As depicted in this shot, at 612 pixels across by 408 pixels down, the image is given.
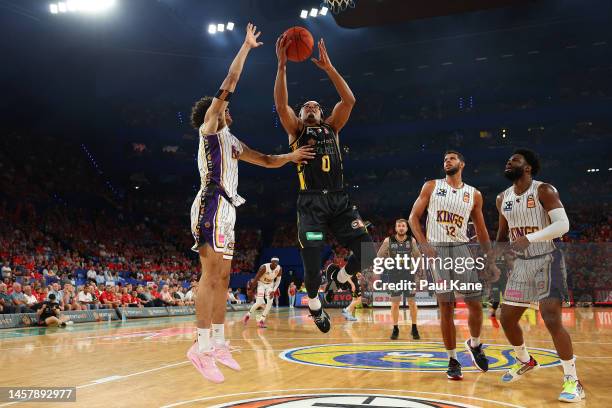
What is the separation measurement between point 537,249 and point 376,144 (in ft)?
92.6

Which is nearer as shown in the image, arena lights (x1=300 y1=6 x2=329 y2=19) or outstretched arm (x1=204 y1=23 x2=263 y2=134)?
outstretched arm (x1=204 y1=23 x2=263 y2=134)

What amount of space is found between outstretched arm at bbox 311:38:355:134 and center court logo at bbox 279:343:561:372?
3.00 meters

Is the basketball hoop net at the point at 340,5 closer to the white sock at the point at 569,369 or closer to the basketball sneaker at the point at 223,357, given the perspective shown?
the white sock at the point at 569,369

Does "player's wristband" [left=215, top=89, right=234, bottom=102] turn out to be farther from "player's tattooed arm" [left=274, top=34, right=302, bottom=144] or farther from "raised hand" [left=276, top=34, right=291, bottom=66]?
"raised hand" [left=276, top=34, right=291, bottom=66]

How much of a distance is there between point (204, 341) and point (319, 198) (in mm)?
1708

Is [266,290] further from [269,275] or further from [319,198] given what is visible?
[319,198]

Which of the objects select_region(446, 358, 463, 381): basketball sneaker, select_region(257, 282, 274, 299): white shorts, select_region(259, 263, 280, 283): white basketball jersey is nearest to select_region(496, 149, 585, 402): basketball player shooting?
select_region(446, 358, 463, 381): basketball sneaker

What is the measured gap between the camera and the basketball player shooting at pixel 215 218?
14.3 feet

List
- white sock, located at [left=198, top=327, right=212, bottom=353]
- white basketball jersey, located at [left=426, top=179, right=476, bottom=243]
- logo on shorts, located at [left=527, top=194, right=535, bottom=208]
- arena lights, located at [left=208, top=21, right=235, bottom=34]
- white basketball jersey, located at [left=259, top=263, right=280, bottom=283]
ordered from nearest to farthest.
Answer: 1. white sock, located at [left=198, top=327, right=212, bottom=353]
2. logo on shorts, located at [left=527, top=194, right=535, bottom=208]
3. white basketball jersey, located at [left=426, top=179, right=476, bottom=243]
4. white basketball jersey, located at [left=259, top=263, right=280, bottom=283]
5. arena lights, located at [left=208, top=21, right=235, bottom=34]

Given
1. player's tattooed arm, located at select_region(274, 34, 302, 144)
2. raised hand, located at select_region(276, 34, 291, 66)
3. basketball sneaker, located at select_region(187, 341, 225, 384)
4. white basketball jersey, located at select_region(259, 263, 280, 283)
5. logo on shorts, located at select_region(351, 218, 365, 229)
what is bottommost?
basketball sneaker, located at select_region(187, 341, 225, 384)

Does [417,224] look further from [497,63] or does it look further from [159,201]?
[159,201]

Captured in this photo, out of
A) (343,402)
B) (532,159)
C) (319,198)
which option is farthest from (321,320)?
(532,159)

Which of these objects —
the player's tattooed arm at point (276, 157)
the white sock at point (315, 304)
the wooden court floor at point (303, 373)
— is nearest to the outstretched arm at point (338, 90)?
the player's tattooed arm at point (276, 157)

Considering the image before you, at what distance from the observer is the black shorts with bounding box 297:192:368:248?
5.05 m
